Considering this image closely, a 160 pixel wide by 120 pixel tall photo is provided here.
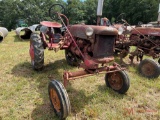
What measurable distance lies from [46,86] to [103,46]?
1607 mm

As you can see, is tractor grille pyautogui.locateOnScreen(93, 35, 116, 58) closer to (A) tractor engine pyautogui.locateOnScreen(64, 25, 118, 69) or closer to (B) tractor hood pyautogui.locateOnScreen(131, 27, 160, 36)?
(A) tractor engine pyautogui.locateOnScreen(64, 25, 118, 69)

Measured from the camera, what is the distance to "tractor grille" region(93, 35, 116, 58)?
287 centimetres

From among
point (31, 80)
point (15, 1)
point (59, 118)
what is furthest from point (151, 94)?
point (15, 1)

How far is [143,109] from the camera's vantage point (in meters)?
2.92

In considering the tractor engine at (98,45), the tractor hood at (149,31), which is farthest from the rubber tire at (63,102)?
the tractor hood at (149,31)

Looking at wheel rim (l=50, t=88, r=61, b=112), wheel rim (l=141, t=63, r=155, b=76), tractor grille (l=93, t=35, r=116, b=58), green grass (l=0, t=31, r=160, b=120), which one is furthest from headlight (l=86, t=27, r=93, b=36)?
wheel rim (l=141, t=63, r=155, b=76)

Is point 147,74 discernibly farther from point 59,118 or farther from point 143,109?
point 59,118

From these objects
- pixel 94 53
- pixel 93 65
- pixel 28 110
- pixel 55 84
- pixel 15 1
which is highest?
pixel 15 1

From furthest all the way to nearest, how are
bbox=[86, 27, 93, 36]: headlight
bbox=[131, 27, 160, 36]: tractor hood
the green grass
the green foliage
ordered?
1. the green foliage
2. bbox=[131, 27, 160, 36]: tractor hood
3. bbox=[86, 27, 93, 36]: headlight
4. the green grass

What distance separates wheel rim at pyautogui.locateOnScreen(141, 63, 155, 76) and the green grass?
0.65ft

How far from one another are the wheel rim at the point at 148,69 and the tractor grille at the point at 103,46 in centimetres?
166

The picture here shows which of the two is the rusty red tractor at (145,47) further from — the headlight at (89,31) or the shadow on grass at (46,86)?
the shadow on grass at (46,86)

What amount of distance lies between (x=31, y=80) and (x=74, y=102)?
4.65 ft

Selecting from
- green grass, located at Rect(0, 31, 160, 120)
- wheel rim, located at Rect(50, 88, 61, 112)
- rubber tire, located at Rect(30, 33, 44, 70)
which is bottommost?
green grass, located at Rect(0, 31, 160, 120)
